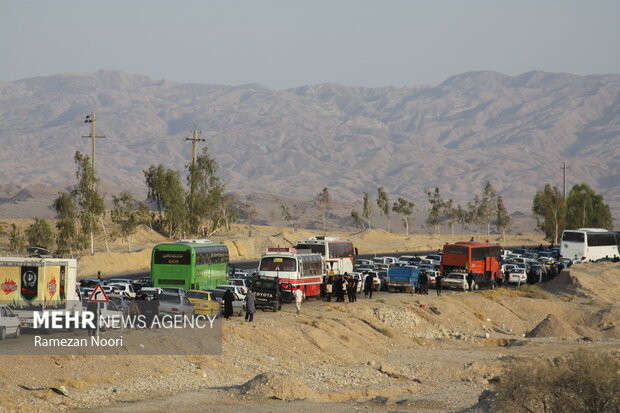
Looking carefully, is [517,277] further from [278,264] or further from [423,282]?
[278,264]

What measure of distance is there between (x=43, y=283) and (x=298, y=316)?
40.1 feet

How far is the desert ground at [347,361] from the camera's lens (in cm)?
2466

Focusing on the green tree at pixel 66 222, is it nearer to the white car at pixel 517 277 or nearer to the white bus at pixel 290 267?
the white bus at pixel 290 267

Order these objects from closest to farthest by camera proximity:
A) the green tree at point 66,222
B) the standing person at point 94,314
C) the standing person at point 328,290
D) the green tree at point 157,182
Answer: the standing person at point 94,314, the standing person at point 328,290, the green tree at point 66,222, the green tree at point 157,182

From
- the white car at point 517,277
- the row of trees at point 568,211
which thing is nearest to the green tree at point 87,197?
the white car at point 517,277

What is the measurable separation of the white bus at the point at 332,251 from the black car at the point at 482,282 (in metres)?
8.87

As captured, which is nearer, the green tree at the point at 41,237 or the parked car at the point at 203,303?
the parked car at the point at 203,303

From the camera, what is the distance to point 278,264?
45594 mm

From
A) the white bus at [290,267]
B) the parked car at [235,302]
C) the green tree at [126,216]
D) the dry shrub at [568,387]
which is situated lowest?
the dry shrub at [568,387]

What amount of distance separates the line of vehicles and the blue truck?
0.06 m

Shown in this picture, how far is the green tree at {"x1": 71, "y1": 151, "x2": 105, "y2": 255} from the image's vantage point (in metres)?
73.0

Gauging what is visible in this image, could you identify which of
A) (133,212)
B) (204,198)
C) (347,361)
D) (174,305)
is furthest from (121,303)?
(204,198)

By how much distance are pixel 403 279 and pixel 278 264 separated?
1274cm

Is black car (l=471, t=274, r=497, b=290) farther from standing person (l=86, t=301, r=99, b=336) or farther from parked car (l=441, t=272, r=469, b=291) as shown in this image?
standing person (l=86, t=301, r=99, b=336)
